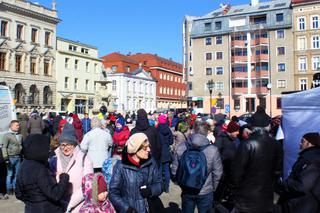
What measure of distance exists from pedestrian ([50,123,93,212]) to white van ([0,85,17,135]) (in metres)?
7.21

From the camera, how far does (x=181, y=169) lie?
5.28 metres

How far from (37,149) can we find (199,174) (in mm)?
2229

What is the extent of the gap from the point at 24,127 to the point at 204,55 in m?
52.1

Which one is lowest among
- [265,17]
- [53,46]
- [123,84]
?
[123,84]

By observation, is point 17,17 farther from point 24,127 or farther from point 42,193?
point 42,193

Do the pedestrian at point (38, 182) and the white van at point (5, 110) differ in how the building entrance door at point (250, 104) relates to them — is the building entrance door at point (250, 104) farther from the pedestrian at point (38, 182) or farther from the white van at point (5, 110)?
the pedestrian at point (38, 182)

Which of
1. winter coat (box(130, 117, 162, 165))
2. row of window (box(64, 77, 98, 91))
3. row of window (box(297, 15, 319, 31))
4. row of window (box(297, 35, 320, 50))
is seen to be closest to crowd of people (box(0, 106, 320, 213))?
winter coat (box(130, 117, 162, 165))

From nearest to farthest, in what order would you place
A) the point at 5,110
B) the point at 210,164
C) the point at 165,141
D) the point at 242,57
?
the point at 210,164 < the point at 165,141 < the point at 5,110 < the point at 242,57

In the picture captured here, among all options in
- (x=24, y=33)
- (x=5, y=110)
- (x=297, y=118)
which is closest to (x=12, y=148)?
(x=5, y=110)

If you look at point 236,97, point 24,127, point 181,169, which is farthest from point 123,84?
point 181,169

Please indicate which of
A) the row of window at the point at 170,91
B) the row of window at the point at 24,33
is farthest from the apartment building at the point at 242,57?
the row of window at the point at 170,91

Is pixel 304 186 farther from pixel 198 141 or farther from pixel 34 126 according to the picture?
pixel 34 126

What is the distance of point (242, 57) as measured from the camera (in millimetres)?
59812

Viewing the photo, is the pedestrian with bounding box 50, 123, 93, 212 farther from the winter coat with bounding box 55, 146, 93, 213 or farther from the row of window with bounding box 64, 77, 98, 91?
the row of window with bounding box 64, 77, 98, 91
